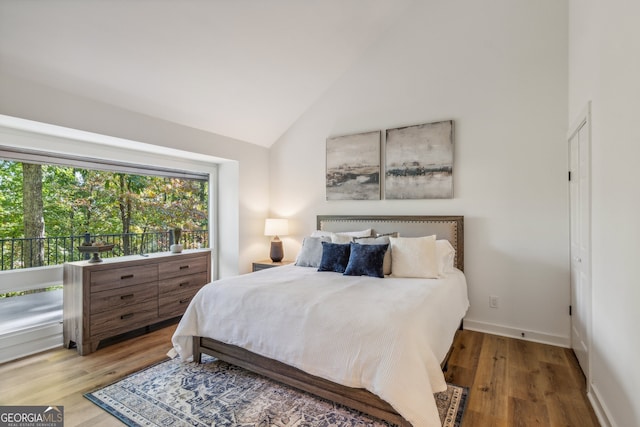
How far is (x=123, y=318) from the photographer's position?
3072 mm

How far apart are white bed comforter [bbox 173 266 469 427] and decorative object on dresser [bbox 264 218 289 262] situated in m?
1.46

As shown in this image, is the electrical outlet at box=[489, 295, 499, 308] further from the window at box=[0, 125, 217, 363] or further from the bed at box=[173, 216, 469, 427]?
the window at box=[0, 125, 217, 363]

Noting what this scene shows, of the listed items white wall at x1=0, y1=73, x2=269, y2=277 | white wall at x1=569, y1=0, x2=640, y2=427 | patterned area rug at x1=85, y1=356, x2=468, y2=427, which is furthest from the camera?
white wall at x1=0, y1=73, x2=269, y2=277

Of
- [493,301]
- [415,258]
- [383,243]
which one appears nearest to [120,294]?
[383,243]

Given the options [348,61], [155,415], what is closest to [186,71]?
[348,61]

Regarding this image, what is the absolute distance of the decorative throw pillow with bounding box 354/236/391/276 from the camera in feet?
9.91

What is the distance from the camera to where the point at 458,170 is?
11.1 ft

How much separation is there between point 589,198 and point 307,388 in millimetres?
2316

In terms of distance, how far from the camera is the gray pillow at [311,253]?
348 cm

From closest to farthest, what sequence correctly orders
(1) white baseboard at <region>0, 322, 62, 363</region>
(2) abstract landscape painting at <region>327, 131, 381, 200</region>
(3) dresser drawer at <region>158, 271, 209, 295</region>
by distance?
(1) white baseboard at <region>0, 322, 62, 363</region>, (3) dresser drawer at <region>158, 271, 209, 295</region>, (2) abstract landscape painting at <region>327, 131, 381, 200</region>

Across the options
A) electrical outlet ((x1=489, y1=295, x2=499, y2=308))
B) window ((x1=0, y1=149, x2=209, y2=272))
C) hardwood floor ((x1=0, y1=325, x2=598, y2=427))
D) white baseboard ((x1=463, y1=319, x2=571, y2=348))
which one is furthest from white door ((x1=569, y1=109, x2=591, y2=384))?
window ((x1=0, y1=149, x2=209, y2=272))

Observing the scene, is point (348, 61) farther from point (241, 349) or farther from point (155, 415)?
point (155, 415)

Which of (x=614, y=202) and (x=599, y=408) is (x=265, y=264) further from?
(x=614, y=202)

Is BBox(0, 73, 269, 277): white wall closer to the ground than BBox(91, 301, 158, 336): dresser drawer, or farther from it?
farther from it
